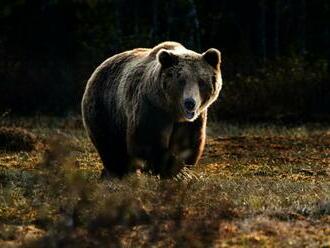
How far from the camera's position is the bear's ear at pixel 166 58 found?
27.8 ft

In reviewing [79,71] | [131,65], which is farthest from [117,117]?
[79,71]

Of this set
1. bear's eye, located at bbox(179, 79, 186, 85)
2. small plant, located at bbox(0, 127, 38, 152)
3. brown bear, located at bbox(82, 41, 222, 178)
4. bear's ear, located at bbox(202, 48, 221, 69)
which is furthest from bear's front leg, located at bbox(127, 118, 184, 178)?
small plant, located at bbox(0, 127, 38, 152)

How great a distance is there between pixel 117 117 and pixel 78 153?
364 centimetres

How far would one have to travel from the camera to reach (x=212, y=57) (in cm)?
857

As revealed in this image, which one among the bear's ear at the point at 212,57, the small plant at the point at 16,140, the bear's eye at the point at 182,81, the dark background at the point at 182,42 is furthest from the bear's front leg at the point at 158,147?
the dark background at the point at 182,42

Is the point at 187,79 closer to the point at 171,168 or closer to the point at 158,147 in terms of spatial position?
the point at 158,147

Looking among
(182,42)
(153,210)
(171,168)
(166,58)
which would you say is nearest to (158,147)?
(171,168)

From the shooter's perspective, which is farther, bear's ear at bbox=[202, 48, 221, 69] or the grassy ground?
bear's ear at bbox=[202, 48, 221, 69]

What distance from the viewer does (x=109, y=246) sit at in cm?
552

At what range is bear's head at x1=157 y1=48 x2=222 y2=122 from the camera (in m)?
8.32

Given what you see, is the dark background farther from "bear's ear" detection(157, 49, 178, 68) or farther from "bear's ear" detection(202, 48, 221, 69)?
"bear's ear" detection(157, 49, 178, 68)

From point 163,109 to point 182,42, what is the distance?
16.1 meters

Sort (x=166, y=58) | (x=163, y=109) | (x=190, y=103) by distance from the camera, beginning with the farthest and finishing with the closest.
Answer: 1. (x=163, y=109)
2. (x=166, y=58)
3. (x=190, y=103)

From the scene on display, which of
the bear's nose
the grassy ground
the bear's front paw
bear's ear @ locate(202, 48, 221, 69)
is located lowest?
the bear's front paw
